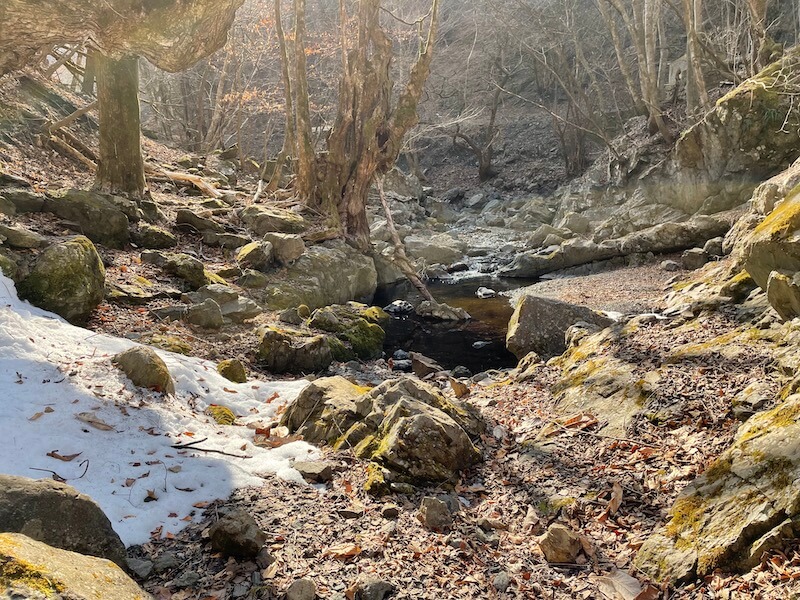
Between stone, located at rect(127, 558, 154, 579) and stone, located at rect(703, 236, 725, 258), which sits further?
stone, located at rect(703, 236, 725, 258)

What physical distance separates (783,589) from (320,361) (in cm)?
584

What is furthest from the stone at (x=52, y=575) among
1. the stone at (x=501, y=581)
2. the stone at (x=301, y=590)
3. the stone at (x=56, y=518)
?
the stone at (x=501, y=581)

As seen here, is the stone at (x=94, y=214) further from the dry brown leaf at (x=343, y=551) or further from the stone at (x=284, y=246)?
the dry brown leaf at (x=343, y=551)

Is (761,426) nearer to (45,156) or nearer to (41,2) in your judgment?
(41,2)

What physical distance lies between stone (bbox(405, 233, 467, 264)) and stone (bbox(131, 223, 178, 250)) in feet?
32.9

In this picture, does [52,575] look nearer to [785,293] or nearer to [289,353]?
[785,293]

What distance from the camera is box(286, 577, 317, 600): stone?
8.62 feet

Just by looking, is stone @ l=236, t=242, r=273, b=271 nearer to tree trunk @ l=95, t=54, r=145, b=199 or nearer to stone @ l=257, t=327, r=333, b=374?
tree trunk @ l=95, t=54, r=145, b=199

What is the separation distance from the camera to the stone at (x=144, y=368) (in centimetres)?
456

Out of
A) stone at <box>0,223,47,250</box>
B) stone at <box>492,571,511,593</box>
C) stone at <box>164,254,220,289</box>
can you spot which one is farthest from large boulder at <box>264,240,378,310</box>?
stone at <box>492,571,511,593</box>

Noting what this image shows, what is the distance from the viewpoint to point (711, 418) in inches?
148

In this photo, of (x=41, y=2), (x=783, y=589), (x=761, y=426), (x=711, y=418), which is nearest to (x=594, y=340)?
(x=711, y=418)

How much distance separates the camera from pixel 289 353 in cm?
709

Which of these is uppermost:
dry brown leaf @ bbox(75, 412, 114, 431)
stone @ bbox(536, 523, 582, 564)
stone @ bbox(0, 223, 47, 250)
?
stone @ bbox(0, 223, 47, 250)
